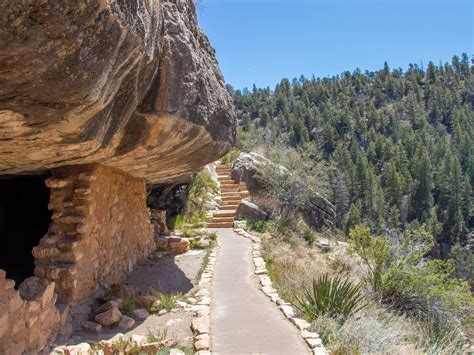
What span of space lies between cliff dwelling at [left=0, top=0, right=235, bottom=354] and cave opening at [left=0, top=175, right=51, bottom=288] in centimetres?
2

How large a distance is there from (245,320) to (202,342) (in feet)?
3.42

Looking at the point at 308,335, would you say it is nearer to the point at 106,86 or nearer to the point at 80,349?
the point at 80,349

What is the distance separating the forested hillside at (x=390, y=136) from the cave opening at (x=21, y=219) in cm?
1665

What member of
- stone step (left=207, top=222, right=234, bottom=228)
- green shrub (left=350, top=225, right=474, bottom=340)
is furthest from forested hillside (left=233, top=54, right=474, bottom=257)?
green shrub (left=350, top=225, right=474, bottom=340)

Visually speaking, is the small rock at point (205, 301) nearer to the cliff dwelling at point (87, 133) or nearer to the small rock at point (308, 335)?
the cliff dwelling at point (87, 133)

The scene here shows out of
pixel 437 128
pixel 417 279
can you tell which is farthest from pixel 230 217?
pixel 437 128

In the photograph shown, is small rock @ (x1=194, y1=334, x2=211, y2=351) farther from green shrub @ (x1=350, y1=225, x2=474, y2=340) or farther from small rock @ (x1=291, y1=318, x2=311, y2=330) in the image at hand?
green shrub @ (x1=350, y1=225, x2=474, y2=340)

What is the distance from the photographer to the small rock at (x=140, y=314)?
5441 millimetres

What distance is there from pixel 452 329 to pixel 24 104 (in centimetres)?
679

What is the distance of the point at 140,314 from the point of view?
18.0ft

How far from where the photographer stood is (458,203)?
157ft

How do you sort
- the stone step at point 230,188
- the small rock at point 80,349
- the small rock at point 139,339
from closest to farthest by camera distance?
the small rock at point 80,349, the small rock at point 139,339, the stone step at point 230,188

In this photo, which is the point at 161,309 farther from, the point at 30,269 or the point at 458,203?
the point at 458,203

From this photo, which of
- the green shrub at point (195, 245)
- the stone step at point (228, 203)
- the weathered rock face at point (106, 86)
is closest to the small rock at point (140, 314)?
the weathered rock face at point (106, 86)
